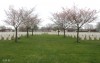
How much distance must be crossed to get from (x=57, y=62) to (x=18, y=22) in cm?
1627

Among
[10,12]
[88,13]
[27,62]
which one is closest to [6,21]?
[10,12]

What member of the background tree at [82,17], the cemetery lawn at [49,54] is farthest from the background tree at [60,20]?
the cemetery lawn at [49,54]

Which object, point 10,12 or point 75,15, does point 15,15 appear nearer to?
point 10,12

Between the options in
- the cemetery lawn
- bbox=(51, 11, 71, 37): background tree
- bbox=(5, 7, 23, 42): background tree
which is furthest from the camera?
bbox=(51, 11, 71, 37): background tree

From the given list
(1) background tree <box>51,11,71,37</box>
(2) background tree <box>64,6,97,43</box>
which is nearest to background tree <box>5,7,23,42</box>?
(2) background tree <box>64,6,97,43</box>

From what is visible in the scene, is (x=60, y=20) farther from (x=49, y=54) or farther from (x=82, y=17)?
(x=49, y=54)

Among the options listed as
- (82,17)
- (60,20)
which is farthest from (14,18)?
(60,20)

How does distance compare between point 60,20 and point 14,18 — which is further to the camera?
point 60,20

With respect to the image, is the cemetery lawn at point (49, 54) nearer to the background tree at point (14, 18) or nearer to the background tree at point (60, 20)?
the background tree at point (14, 18)

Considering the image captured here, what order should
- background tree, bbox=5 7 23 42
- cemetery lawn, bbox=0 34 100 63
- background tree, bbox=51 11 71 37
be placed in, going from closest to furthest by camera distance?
cemetery lawn, bbox=0 34 100 63
background tree, bbox=5 7 23 42
background tree, bbox=51 11 71 37

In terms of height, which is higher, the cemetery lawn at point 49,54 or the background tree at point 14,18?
the background tree at point 14,18

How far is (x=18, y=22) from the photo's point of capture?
25.1m

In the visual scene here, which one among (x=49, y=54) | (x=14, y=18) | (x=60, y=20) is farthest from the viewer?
(x=60, y=20)

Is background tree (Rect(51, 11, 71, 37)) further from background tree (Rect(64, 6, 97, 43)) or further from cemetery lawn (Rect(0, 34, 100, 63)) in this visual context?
cemetery lawn (Rect(0, 34, 100, 63))
